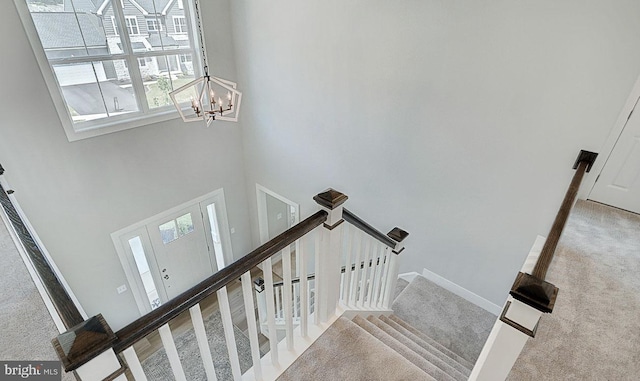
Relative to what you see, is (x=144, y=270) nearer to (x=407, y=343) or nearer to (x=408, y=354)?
(x=407, y=343)

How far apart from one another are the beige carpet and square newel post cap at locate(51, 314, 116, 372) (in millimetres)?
2005

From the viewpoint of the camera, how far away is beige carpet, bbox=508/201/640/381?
5.98 ft

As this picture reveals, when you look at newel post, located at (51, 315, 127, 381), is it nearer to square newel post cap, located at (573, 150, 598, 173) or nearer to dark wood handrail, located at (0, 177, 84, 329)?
dark wood handrail, located at (0, 177, 84, 329)

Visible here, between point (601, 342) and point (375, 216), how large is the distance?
2.50m

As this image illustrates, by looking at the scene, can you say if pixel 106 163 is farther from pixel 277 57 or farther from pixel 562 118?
pixel 562 118

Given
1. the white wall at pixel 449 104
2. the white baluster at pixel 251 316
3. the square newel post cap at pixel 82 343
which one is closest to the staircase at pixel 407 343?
the white baluster at pixel 251 316

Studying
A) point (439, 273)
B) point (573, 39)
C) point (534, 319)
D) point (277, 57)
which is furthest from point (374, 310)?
point (277, 57)

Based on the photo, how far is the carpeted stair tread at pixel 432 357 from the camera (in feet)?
7.63

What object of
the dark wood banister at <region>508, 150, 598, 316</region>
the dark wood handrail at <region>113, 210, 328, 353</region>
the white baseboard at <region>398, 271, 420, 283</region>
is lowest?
the white baseboard at <region>398, 271, 420, 283</region>

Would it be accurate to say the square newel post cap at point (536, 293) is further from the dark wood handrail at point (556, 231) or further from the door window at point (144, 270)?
the door window at point (144, 270)

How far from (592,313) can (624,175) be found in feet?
5.94

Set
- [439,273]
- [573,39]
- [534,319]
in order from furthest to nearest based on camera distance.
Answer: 1. [439,273]
2. [573,39]
3. [534,319]

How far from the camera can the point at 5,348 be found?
1.63 m

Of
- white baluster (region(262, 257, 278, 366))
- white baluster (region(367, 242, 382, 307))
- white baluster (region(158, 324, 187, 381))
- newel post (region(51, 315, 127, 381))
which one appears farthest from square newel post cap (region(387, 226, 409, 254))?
newel post (region(51, 315, 127, 381))
